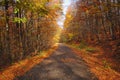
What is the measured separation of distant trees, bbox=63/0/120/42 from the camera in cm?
2204

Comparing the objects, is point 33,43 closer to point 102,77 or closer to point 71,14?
point 102,77

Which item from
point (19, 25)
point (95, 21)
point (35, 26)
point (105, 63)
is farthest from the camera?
point (95, 21)

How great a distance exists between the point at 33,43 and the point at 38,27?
2391 millimetres

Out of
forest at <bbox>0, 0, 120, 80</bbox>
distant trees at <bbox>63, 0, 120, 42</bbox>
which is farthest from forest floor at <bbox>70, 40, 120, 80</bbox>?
distant trees at <bbox>63, 0, 120, 42</bbox>

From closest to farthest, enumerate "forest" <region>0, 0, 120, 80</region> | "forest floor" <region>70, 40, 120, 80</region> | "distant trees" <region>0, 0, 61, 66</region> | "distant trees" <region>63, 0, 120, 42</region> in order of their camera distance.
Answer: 1. "forest floor" <region>70, 40, 120, 80</region>
2. "distant trees" <region>0, 0, 61, 66</region>
3. "forest" <region>0, 0, 120, 80</region>
4. "distant trees" <region>63, 0, 120, 42</region>

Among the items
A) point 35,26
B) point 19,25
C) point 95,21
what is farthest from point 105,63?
point 95,21

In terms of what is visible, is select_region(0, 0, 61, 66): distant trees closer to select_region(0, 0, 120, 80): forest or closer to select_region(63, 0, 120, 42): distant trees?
select_region(0, 0, 120, 80): forest

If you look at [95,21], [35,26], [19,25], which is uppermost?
[95,21]

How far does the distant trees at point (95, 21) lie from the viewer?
22.0 meters

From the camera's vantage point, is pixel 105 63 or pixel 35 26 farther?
pixel 35 26

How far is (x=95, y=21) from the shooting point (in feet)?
125

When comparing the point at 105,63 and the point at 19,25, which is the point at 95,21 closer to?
the point at 19,25

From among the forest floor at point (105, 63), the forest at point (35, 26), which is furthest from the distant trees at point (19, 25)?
the forest floor at point (105, 63)

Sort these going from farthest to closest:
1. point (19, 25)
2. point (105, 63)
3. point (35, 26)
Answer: point (35, 26) < point (19, 25) < point (105, 63)
